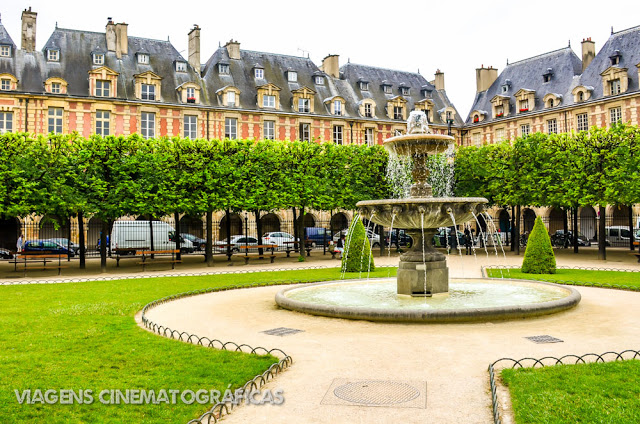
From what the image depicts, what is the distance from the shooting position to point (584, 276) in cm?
1546

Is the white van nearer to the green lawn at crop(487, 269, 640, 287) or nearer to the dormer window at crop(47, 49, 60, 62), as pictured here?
the dormer window at crop(47, 49, 60, 62)

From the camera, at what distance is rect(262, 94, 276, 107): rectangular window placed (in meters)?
38.1

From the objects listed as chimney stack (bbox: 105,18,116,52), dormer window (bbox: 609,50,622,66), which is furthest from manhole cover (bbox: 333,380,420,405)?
dormer window (bbox: 609,50,622,66)

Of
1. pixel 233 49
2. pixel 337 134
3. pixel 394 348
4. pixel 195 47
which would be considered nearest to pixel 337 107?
pixel 337 134

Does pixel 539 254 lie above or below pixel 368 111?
below

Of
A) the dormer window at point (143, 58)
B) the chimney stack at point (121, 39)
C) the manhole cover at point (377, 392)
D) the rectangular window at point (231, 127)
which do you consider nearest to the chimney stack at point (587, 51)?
the rectangular window at point (231, 127)

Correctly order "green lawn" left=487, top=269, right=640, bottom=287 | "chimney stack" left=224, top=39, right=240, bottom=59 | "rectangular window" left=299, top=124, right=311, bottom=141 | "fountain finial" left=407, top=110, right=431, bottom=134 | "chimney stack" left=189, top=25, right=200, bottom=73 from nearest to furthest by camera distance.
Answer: "fountain finial" left=407, top=110, right=431, bottom=134
"green lawn" left=487, top=269, right=640, bottom=287
"chimney stack" left=189, top=25, right=200, bottom=73
"rectangular window" left=299, top=124, right=311, bottom=141
"chimney stack" left=224, top=39, right=240, bottom=59

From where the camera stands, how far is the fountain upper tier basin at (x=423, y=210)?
9.75 metres

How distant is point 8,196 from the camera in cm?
1864

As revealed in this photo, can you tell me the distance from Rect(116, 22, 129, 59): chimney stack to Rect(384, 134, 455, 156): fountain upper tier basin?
97.1 feet

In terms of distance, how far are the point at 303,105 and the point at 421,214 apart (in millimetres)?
30713

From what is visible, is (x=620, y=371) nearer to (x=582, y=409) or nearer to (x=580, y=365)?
(x=580, y=365)

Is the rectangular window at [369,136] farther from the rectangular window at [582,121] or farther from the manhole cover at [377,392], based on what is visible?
the manhole cover at [377,392]

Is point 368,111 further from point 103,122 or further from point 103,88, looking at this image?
point 103,122
